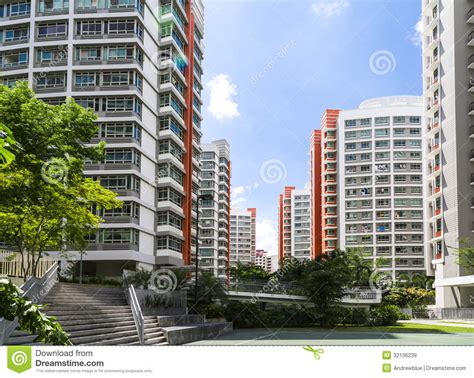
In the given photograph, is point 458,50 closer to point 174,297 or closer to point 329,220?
point 329,220

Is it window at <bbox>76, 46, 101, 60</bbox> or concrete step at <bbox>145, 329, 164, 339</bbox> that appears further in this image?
window at <bbox>76, 46, 101, 60</bbox>

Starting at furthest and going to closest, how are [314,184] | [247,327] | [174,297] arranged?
1. [314,184]
2. [247,327]
3. [174,297]

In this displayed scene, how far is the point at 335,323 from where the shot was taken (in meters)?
20.9

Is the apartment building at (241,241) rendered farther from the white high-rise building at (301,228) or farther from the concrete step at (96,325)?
the concrete step at (96,325)

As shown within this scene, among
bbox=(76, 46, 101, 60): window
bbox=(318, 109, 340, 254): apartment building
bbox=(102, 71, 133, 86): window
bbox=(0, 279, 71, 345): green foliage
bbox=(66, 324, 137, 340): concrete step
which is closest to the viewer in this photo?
bbox=(0, 279, 71, 345): green foliage

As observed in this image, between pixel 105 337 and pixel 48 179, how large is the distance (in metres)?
3.73

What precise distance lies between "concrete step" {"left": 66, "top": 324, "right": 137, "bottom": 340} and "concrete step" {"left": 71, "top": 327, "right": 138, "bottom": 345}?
46 mm

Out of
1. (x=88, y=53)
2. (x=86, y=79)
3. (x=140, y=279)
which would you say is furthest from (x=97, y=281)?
(x=88, y=53)

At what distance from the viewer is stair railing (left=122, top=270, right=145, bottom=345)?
472 inches

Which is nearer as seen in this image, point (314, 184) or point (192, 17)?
point (192, 17)

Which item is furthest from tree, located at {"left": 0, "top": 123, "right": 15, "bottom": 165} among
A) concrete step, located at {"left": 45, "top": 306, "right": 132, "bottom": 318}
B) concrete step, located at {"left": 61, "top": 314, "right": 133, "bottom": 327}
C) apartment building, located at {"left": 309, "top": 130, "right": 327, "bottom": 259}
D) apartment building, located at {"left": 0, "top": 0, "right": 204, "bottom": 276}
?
apartment building, located at {"left": 309, "top": 130, "right": 327, "bottom": 259}

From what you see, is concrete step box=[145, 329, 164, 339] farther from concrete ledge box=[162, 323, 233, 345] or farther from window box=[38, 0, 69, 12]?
window box=[38, 0, 69, 12]
